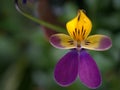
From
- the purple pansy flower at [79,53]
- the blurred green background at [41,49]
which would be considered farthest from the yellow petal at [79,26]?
the blurred green background at [41,49]

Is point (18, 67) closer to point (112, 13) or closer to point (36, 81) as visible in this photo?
point (36, 81)

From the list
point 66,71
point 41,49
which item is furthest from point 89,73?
point 41,49

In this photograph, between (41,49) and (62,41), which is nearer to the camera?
(62,41)

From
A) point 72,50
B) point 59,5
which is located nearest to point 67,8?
point 59,5

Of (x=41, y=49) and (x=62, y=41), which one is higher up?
(x=62, y=41)

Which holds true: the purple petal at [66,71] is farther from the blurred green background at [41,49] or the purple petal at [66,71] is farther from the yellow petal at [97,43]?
the blurred green background at [41,49]

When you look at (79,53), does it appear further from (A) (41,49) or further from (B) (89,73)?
(A) (41,49)

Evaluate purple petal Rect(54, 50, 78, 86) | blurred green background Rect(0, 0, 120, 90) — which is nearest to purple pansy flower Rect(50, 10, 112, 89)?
purple petal Rect(54, 50, 78, 86)
